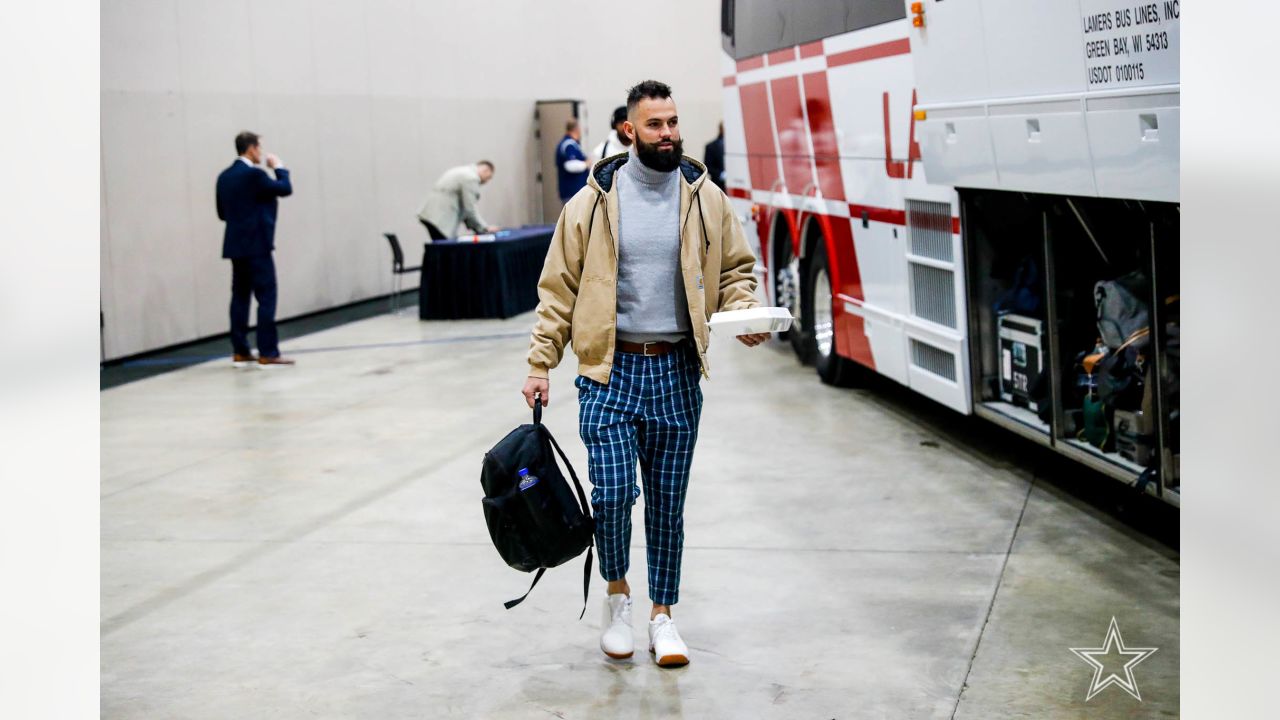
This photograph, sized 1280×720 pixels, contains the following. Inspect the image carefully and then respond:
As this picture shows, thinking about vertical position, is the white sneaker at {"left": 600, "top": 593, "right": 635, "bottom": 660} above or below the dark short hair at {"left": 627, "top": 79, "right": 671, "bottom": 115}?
below

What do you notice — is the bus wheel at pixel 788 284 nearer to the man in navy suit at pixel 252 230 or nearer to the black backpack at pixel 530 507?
the man in navy suit at pixel 252 230

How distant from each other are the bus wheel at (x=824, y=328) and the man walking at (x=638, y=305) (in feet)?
17.9

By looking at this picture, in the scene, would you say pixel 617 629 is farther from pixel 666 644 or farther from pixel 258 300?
pixel 258 300

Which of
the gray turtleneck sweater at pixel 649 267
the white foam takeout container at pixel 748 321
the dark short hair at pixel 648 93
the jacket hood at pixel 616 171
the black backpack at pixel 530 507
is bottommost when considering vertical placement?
the black backpack at pixel 530 507

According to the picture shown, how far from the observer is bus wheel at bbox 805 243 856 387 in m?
10.6

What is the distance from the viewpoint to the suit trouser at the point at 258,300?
40.8 ft

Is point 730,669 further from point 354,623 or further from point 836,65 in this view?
point 836,65

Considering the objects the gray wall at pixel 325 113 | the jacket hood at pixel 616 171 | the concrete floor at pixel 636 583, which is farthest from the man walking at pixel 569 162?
the jacket hood at pixel 616 171

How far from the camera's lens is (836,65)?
9508 mm

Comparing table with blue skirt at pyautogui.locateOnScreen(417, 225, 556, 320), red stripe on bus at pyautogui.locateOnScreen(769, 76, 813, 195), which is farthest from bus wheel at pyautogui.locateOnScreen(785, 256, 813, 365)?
table with blue skirt at pyautogui.locateOnScreen(417, 225, 556, 320)

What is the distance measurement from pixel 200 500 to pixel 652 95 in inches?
163

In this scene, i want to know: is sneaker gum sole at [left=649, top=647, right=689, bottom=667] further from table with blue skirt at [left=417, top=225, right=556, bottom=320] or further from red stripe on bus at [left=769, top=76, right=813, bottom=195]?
table with blue skirt at [left=417, top=225, right=556, bottom=320]

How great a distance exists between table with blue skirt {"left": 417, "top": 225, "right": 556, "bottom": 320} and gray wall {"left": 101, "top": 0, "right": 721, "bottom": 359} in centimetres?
155
